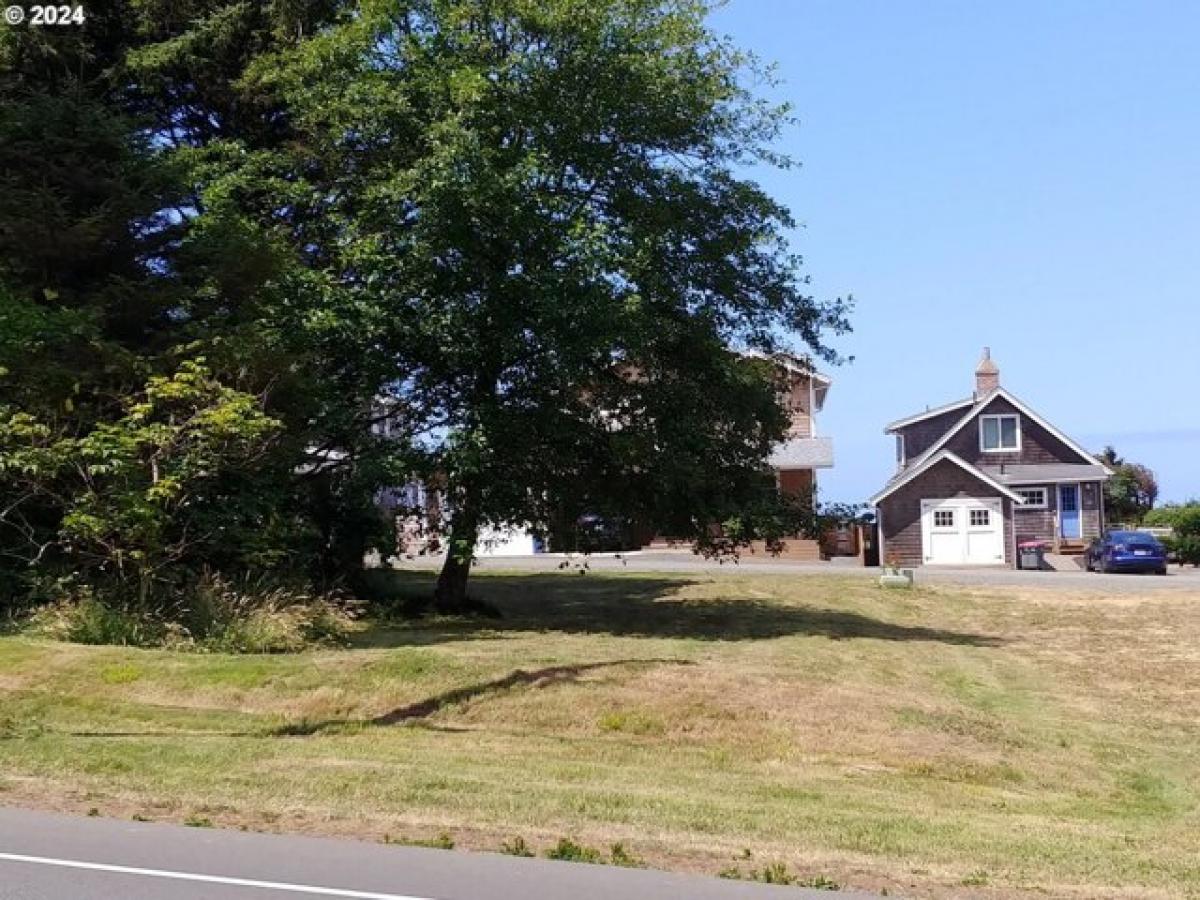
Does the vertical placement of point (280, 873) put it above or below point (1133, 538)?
below

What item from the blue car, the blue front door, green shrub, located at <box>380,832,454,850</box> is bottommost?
green shrub, located at <box>380,832,454,850</box>

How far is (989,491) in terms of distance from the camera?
48.3 m

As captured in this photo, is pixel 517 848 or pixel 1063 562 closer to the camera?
pixel 517 848

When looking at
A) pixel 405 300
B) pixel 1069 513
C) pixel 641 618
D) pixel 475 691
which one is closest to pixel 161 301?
pixel 405 300

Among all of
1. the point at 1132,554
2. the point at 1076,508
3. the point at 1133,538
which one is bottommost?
the point at 1132,554

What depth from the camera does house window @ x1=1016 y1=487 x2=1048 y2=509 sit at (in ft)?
165

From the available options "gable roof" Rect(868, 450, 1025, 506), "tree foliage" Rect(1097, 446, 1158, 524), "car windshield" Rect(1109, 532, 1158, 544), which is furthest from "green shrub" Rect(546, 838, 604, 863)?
"tree foliage" Rect(1097, 446, 1158, 524)

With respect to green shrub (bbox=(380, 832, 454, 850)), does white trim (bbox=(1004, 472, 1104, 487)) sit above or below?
above

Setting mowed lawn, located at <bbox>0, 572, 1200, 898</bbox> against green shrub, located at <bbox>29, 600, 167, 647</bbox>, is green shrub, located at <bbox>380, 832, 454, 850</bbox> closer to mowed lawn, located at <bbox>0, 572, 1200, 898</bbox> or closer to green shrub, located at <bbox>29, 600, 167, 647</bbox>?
mowed lawn, located at <bbox>0, 572, 1200, 898</bbox>

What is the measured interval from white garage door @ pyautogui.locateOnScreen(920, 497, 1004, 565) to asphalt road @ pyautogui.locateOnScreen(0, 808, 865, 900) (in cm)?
4232

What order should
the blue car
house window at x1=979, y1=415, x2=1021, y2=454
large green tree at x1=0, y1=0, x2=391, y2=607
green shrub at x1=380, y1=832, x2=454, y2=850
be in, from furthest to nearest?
house window at x1=979, y1=415, x2=1021, y2=454 → the blue car → large green tree at x1=0, y1=0, x2=391, y2=607 → green shrub at x1=380, y1=832, x2=454, y2=850

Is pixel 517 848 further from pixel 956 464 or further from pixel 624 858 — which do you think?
pixel 956 464

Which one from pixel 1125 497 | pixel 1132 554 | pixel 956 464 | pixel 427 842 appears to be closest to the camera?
pixel 427 842

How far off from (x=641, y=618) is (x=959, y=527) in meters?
26.8
